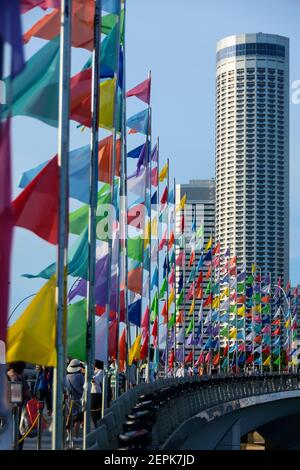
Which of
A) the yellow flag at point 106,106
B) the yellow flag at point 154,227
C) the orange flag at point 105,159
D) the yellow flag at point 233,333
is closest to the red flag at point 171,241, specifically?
the yellow flag at point 154,227

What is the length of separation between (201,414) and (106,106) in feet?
34.2

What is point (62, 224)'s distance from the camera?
20266 mm

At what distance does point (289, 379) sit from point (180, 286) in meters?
15.8

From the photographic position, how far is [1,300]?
16.4 meters

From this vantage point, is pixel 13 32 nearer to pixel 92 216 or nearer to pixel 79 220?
pixel 92 216

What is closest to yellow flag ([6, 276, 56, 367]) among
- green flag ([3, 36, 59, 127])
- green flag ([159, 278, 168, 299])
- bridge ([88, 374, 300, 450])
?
bridge ([88, 374, 300, 450])

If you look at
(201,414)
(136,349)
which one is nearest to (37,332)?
(201,414)

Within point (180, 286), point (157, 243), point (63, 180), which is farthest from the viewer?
point (180, 286)

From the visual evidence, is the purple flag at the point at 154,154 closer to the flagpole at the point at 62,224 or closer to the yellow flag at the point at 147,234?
the yellow flag at the point at 147,234

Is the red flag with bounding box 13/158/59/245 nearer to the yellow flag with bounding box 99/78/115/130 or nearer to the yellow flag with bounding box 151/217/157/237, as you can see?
the yellow flag with bounding box 99/78/115/130

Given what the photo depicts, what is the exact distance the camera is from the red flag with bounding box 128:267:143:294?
4388 centimetres

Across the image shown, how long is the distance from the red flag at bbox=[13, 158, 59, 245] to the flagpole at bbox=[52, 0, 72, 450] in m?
0.14
